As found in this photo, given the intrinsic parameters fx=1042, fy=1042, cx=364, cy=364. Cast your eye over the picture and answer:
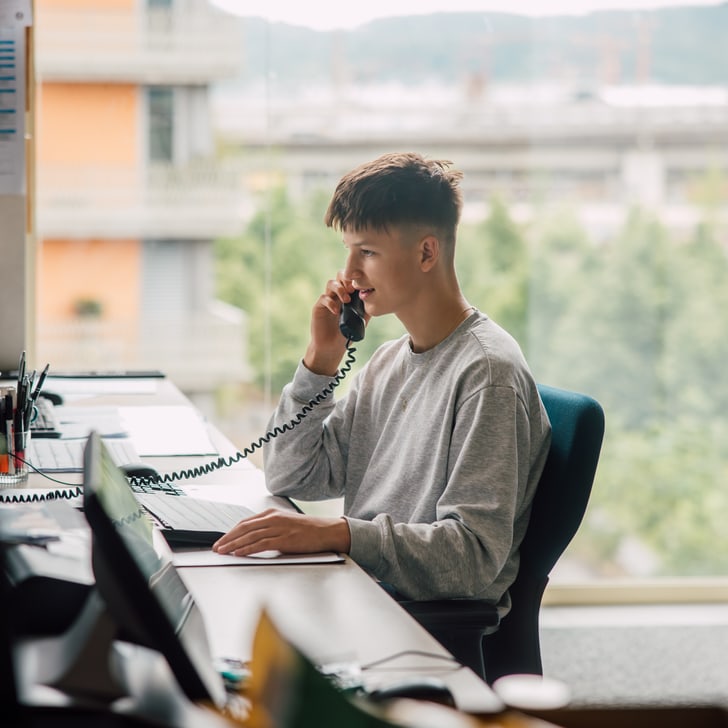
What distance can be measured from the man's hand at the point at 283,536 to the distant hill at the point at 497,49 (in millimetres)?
2140

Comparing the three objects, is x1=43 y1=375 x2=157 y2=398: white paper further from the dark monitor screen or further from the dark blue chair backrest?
the dark monitor screen

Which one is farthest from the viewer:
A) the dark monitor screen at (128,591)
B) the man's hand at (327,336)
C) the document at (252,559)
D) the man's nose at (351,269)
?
the man's hand at (327,336)

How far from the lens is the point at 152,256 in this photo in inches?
129

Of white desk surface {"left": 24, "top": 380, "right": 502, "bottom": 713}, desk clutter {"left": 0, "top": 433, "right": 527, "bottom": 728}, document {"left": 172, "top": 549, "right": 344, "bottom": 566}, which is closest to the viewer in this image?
desk clutter {"left": 0, "top": 433, "right": 527, "bottom": 728}

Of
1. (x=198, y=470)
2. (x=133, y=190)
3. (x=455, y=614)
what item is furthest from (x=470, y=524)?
(x=133, y=190)

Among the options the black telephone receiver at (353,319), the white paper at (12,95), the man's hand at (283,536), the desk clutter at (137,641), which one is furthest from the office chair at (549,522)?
the white paper at (12,95)

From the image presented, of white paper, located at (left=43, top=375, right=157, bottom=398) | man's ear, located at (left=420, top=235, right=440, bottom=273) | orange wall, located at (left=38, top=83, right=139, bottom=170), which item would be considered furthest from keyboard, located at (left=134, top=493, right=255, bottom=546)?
orange wall, located at (left=38, top=83, right=139, bottom=170)

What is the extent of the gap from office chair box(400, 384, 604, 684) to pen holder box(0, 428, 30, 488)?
0.83 meters

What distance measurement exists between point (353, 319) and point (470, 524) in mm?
522

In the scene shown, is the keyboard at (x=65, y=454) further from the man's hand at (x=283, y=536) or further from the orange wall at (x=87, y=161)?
the orange wall at (x=87, y=161)

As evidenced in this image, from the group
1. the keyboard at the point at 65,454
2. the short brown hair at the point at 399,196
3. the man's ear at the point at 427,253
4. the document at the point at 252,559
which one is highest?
the short brown hair at the point at 399,196

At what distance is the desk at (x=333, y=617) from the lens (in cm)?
101

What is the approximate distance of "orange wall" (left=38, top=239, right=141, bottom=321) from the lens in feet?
10.5

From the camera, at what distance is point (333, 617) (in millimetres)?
1178
